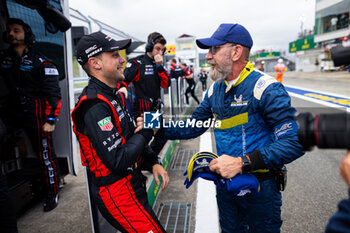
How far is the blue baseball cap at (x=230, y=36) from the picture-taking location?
1599 mm

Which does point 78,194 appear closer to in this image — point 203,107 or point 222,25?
point 203,107

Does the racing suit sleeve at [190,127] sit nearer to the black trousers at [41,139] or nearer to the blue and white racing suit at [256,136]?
the blue and white racing suit at [256,136]

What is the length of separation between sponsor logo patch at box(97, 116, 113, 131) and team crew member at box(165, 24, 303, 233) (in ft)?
2.31

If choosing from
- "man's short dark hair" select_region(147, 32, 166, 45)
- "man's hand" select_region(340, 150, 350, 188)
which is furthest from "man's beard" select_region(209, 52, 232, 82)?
"man's short dark hair" select_region(147, 32, 166, 45)

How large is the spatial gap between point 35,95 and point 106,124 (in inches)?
84.5

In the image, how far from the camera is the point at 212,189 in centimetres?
329

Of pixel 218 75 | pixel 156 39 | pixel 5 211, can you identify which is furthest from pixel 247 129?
pixel 156 39

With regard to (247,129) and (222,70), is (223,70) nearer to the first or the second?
(222,70)

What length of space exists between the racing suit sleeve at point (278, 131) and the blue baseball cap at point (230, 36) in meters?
0.41

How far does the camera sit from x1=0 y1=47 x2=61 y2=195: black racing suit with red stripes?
2834mm

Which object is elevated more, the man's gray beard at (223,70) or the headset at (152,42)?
the headset at (152,42)

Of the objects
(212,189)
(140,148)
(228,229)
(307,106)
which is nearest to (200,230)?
(228,229)

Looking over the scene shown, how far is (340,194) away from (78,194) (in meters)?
3.82

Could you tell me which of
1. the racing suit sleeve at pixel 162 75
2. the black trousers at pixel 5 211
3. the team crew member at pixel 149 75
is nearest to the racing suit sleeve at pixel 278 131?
the black trousers at pixel 5 211
